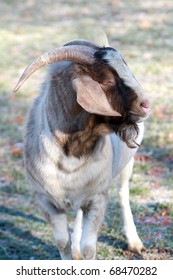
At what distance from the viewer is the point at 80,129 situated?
512 centimetres

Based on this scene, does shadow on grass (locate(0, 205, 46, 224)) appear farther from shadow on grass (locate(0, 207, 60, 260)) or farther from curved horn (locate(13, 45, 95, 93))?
curved horn (locate(13, 45, 95, 93))

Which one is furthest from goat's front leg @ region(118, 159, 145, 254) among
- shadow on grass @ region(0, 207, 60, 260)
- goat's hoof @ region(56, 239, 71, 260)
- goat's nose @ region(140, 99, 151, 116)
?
goat's nose @ region(140, 99, 151, 116)

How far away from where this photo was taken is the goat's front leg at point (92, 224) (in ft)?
17.9

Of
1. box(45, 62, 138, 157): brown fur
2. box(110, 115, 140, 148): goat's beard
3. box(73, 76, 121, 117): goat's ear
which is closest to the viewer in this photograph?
box(73, 76, 121, 117): goat's ear

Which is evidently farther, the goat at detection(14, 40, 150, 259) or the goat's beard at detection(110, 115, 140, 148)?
the goat's beard at detection(110, 115, 140, 148)

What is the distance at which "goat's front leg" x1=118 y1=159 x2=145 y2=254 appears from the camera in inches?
254

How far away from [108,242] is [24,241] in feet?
2.64

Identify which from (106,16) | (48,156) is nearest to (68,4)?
(106,16)

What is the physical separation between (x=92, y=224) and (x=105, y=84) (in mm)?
1207

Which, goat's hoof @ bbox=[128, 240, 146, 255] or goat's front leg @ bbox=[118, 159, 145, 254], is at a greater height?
goat's front leg @ bbox=[118, 159, 145, 254]

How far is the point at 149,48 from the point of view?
15.0m

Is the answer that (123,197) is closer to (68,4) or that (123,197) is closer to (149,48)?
(149,48)

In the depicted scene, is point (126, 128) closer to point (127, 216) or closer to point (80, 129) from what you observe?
point (80, 129)

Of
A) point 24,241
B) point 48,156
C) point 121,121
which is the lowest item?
point 24,241
